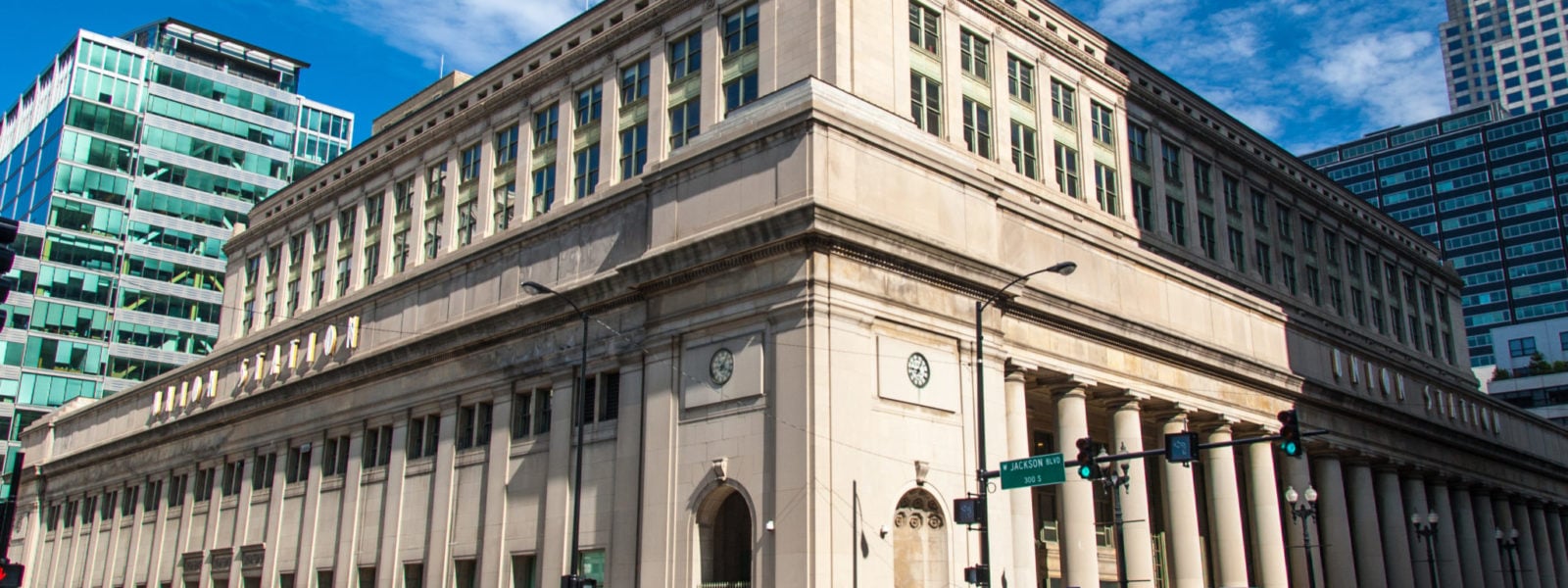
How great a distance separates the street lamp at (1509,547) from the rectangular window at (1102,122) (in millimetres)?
25536

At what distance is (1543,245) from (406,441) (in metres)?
176

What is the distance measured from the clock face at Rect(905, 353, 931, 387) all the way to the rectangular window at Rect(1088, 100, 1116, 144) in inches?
1020

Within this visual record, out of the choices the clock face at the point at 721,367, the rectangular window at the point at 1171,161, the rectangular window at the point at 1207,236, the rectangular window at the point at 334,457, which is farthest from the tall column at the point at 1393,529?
the rectangular window at the point at 334,457

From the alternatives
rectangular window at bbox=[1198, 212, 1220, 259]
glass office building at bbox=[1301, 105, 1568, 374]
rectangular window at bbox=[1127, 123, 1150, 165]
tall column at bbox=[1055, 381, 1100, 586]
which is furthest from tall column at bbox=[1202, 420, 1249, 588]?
glass office building at bbox=[1301, 105, 1568, 374]

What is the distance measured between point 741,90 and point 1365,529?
34266 millimetres

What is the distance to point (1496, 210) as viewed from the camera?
18238cm

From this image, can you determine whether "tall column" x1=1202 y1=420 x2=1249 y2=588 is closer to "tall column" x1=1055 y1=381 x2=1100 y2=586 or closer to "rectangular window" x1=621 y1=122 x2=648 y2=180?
"tall column" x1=1055 y1=381 x2=1100 y2=586

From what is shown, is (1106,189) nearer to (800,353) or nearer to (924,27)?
(924,27)

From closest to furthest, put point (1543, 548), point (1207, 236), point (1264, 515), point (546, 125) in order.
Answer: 1. point (1264, 515)
2. point (546, 125)
3. point (1207, 236)
4. point (1543, 548)

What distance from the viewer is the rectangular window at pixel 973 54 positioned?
168 ft

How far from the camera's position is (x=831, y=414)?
33.1 meters

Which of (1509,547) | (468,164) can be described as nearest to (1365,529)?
(1509,547)

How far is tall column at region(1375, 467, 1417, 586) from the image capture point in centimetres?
5812

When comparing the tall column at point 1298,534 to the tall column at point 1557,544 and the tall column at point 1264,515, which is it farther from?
the tall column at point 1557,544
